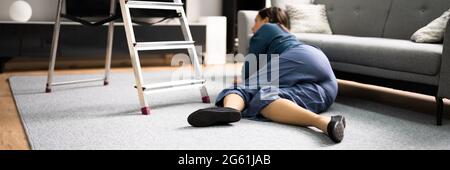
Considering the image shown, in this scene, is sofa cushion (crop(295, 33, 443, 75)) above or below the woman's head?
below

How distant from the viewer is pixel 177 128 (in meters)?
1.95

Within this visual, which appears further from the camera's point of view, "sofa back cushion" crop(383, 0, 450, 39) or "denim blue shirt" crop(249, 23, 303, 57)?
"sofa back cushion" crop(383, 0, 450, 39)

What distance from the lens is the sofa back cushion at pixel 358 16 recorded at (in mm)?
3201

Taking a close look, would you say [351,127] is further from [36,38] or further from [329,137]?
[36,38]

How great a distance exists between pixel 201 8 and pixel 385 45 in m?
3.10

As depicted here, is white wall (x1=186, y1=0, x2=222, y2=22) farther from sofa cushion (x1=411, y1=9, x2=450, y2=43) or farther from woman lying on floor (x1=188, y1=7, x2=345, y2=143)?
sofa cushion (x1=411, y1=9, x2=450, y2=43)

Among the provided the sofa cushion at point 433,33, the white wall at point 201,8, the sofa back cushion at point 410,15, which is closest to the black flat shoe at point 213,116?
the sofa cushion at point 433,33

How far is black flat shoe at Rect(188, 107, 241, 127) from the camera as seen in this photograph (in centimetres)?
188

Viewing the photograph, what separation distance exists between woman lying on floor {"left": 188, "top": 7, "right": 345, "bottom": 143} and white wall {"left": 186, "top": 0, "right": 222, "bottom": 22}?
276 centimetres

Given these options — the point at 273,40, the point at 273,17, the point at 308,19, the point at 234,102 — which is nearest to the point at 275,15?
the point at 273,17

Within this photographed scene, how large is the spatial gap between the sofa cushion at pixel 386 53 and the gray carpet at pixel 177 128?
0.85ft

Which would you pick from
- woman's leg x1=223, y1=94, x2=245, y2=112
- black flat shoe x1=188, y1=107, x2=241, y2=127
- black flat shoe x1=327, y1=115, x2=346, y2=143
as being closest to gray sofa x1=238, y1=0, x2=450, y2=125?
black flat shoe x1=327, y1=115, x2=346, y2=143

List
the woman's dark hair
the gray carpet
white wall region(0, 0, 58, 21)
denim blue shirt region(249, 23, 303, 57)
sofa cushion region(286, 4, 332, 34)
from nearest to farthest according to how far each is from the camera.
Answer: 1. the gray carpet
2. denim blue shirt region(249, 23, 303, 57)
3. the woman's dark hair
4. sofa cushion region(286, 4, 332, 34)
5. white wall region(0, 0, 58, 21)
